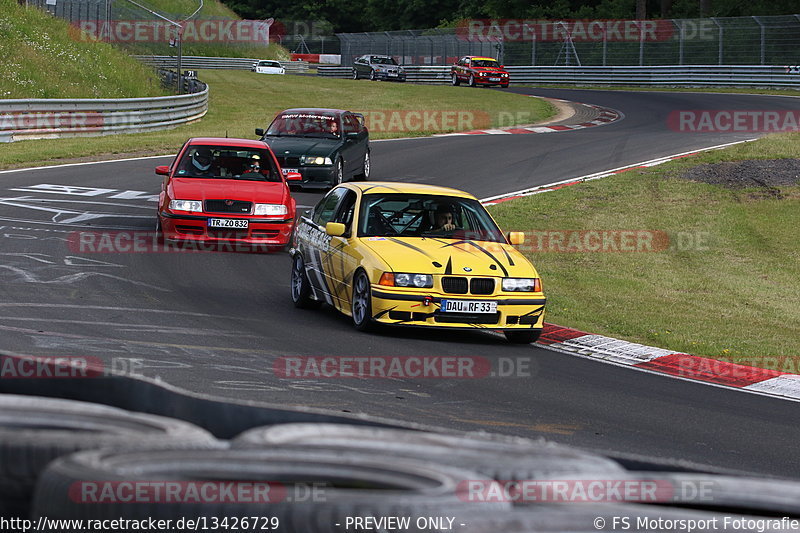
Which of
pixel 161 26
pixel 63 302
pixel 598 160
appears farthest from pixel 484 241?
pixel 161 26

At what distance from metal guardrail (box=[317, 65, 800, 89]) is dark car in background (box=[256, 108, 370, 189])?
30316mm

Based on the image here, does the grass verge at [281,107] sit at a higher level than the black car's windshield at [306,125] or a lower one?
lower

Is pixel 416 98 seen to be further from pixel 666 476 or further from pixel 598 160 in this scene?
pixel 666 476

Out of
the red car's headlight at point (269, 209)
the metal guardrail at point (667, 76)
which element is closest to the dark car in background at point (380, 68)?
the metal guardrail at point (667, 76)

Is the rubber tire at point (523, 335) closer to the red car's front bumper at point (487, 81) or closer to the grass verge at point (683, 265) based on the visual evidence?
the grass verge at point (683, 265)

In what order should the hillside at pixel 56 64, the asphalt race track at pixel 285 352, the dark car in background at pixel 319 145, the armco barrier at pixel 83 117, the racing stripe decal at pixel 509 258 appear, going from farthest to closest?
1. the hillside at pixel 56 64
2. the armco barrier at pixel 83 117
3. the dark car in background at pixel 319 145
4. the racing stripe decal at pixel 509 258
5. the asphalt race track at pixel 285 352

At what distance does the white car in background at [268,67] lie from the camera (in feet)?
255

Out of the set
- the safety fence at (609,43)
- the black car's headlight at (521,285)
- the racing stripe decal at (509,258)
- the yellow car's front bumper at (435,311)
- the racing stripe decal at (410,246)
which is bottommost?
the yellow car's front bumper at (435,311)

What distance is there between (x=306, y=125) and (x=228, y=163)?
5.99m

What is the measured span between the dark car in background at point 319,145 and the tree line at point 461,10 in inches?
1732

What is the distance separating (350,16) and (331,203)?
101 m

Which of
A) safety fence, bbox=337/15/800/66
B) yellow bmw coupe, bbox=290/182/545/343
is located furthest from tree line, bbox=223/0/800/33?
yellow bmw coupe, bbox=290/182/545/343

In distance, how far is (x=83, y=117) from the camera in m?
30.2

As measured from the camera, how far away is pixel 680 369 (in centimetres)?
991
